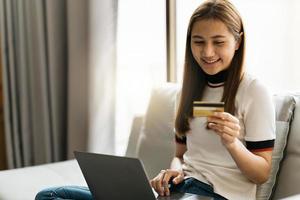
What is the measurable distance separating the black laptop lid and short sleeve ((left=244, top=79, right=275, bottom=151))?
0.37m

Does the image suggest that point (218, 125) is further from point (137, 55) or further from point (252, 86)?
point (137, 55)

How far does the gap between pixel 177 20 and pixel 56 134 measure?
1030 millimetres

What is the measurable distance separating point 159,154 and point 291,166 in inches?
26.3

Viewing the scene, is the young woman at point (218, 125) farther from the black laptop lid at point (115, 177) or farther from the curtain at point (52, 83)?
the curtain at point (52, 83)

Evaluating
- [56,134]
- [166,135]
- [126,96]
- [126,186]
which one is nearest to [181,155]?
[166,135]

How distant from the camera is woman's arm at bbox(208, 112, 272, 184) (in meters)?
1.26

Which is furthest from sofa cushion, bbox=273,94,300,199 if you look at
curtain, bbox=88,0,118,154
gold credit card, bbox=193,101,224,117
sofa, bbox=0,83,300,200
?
curtain, bbox=88,0,118,154

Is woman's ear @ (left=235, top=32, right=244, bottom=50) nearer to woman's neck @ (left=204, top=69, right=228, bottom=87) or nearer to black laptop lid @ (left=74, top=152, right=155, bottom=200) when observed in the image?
woman's neck @ (left=204, top=69, right=228, bottom=87)

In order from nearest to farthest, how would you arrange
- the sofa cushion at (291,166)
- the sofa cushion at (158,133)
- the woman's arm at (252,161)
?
the woman's arm at (252,161) → the sofa cushion at (291,166) → the sofa cushion at (158,133)

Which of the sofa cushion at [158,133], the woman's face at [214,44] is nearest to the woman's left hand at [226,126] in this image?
the woman's face at [214,44]

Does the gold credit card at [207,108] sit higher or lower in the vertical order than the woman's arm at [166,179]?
higher

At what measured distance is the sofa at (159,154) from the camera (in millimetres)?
1521

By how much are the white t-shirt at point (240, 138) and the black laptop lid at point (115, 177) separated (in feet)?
1.01

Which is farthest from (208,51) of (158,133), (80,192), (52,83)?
(52,83)
